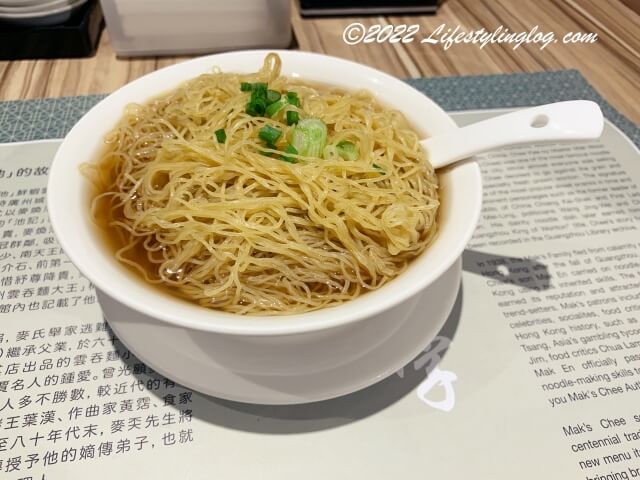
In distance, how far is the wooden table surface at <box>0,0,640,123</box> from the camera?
2.19 metres

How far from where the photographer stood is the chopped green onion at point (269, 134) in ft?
3.87

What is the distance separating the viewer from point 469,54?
248cm

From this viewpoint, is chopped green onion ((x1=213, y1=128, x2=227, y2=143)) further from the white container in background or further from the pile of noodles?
the white container in background

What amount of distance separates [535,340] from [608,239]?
543 millimetres

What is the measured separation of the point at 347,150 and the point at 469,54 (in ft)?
5.22

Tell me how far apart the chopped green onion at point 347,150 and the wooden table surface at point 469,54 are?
48.8 inches

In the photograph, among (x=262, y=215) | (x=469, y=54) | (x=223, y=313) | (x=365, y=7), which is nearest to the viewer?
(x=223, y=313)

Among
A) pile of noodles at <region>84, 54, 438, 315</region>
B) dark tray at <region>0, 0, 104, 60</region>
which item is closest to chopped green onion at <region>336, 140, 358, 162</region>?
pile of noodles at <region>84, 54, 438, 315</region>

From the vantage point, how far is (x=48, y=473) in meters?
0.99

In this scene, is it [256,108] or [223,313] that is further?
[256,108]

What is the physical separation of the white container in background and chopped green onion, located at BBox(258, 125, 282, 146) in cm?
128

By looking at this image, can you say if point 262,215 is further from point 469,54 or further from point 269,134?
point 469,54

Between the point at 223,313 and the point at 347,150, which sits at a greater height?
the point at 347,150

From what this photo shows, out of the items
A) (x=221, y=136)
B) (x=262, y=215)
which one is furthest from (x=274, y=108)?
(x=262, y=215)
